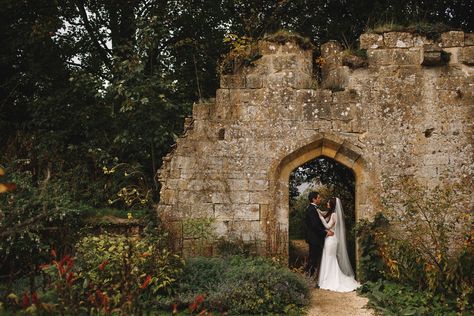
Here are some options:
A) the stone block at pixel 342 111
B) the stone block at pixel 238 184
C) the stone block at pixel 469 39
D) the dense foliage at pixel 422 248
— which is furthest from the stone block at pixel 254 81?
the stone block at pixel 469 39

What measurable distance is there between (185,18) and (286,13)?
2663mm

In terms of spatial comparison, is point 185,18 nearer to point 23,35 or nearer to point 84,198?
point 23,35

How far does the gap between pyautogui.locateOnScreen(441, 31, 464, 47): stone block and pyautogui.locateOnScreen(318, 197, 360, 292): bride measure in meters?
3.31

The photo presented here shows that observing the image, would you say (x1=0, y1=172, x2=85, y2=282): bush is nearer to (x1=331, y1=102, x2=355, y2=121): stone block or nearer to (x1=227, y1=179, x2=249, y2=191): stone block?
(x1=227, y1=179, x2=249, y2=191): stone block

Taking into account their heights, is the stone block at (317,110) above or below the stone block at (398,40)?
below

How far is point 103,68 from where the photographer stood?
523 inches

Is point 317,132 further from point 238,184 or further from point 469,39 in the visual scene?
point 469,39

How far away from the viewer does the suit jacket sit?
9.05 m

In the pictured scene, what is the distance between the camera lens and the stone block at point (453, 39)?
8.76 metres

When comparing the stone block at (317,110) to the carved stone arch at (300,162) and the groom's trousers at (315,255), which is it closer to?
the carved stone arch at (300,162)

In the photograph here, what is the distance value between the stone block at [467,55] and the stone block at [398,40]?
0.88 m

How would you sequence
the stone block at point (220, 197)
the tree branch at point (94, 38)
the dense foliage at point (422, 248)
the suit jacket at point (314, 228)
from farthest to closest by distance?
the tree branch at point (94, 38) → the suit jacket at point (314, 228) → the stone block at point (220, 197) → the dense foliage at point (422, 248)

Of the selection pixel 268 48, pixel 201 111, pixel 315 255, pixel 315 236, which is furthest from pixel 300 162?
pixel 268 48

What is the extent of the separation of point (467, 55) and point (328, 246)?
159 inches
